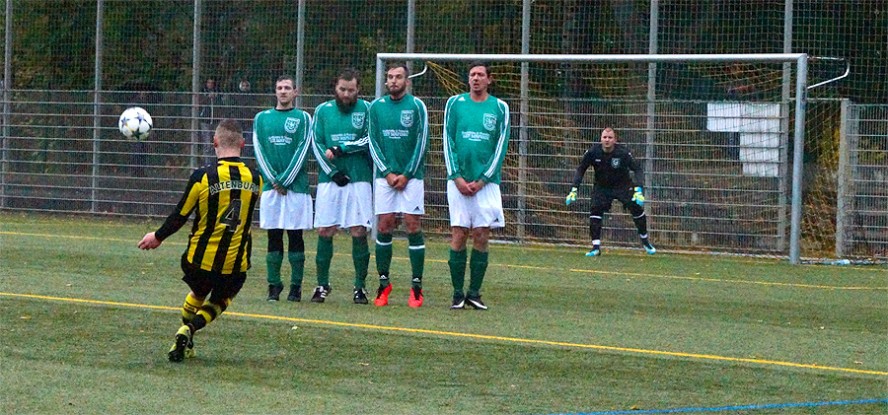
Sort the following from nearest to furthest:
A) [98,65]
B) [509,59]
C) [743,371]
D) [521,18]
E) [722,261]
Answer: [743,371] → [722,261] → [509,59] → [521,18] → [98,65]

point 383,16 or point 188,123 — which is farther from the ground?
point 383,16

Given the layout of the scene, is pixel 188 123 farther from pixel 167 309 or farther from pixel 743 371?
pixel 743 371

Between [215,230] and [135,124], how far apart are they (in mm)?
13429

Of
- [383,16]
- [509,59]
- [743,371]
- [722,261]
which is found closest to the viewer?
[743,371]

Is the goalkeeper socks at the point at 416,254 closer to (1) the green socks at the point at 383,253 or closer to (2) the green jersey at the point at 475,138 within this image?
(1) the green socks at the point at 383,253

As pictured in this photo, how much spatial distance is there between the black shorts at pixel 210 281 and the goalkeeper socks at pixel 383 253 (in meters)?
3.32

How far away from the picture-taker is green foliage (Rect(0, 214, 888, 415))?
7.31 metres

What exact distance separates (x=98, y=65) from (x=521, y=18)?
7708mm

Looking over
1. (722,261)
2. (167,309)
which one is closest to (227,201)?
(167,309)

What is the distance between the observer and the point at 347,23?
2381 centimetres

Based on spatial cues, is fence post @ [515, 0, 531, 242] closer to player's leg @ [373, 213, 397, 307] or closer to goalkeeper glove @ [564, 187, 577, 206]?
goalkeeper glove @ [564, 187, 577, 206]

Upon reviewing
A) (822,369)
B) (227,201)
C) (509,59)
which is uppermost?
(509,59)

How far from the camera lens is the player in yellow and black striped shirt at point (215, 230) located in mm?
8539

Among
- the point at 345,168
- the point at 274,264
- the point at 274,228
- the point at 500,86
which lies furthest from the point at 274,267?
the point at 500,86
